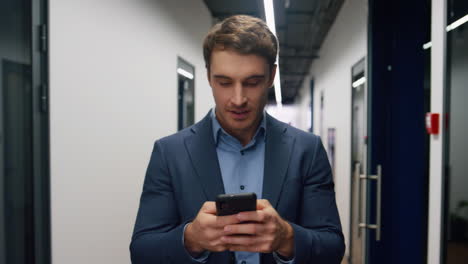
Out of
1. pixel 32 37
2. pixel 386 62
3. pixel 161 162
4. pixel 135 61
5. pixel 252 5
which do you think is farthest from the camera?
pixel 252 5

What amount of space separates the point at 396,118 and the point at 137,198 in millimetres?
2001

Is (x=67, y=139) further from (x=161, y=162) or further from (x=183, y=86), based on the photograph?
(x=183, y=86)

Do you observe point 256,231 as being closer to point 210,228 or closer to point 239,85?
point 210,228

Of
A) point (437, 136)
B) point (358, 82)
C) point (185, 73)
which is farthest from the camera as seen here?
point (185, 73)

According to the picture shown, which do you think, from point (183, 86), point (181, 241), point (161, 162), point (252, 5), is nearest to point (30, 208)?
point (161, 162)

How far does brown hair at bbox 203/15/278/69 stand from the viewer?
1.02 meters

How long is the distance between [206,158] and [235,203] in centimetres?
25

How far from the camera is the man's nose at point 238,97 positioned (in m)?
1.03

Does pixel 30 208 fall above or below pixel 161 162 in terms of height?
below

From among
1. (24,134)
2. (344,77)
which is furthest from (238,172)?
(344,77)

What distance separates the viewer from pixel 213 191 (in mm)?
1038

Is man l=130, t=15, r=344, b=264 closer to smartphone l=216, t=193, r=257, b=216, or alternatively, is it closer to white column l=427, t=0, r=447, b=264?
smartphone l=216, t=193, r=257, b=216

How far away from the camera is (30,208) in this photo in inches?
61.1

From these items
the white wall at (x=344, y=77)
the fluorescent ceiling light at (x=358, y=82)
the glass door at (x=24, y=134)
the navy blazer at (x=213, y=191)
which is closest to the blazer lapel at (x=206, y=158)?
the navy blazer at (x=213, y=191)
